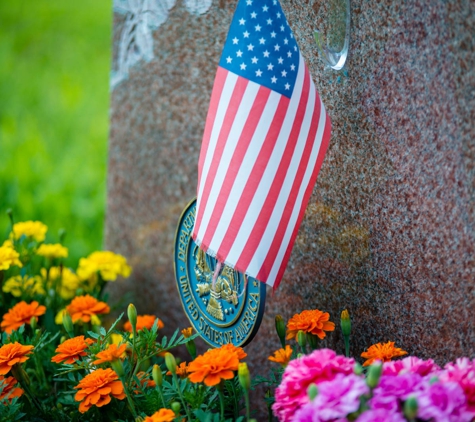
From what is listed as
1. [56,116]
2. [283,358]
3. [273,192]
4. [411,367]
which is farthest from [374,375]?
[56,116]

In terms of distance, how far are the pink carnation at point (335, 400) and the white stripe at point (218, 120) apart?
64 cm

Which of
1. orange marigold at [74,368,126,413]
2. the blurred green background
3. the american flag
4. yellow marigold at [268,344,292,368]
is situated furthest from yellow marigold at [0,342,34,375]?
the blurred green background

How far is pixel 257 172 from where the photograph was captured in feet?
5.09

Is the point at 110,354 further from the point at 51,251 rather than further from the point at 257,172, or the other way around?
the point at 51,251

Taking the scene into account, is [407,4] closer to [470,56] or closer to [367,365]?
[470,56]

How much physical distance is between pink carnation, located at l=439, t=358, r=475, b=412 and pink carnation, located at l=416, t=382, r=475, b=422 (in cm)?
3

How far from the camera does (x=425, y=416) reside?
1.13 meters

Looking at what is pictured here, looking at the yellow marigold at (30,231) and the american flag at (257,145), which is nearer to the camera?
the american flag at (257,145)

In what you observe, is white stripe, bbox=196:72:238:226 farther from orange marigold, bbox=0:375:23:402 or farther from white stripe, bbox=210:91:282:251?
orange marigold, bbox=0:375:23:402

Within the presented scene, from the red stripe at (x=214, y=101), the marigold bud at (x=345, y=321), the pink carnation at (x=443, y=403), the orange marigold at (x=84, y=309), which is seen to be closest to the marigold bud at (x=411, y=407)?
the pink carnation at (x=443, y=403)

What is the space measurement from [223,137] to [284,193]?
212 millimetres

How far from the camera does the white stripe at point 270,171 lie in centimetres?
155

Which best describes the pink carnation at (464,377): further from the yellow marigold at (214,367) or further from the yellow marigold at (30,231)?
the yellow marigold at (30,231)

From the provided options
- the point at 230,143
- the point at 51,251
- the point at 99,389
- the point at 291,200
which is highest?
the point at 230,143
